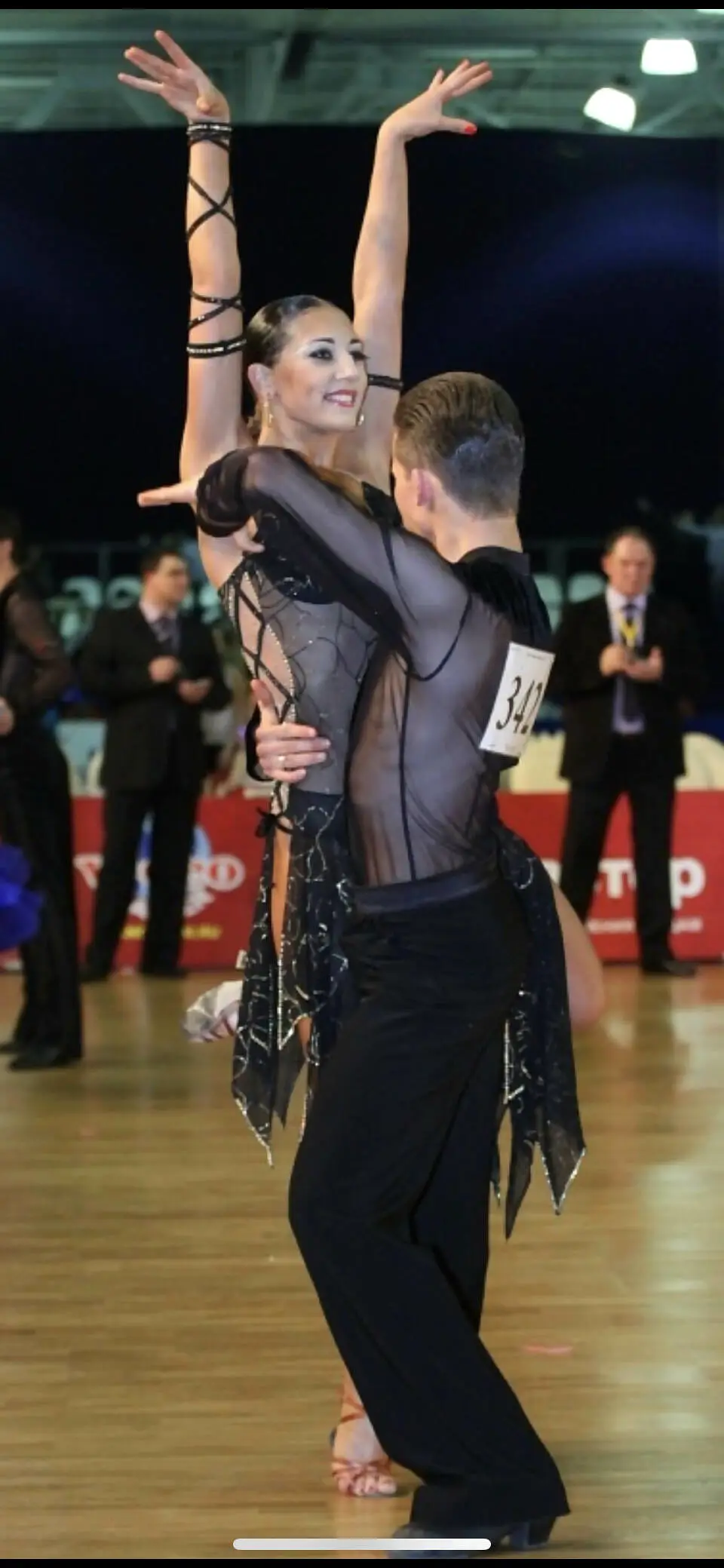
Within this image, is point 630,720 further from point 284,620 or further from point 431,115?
point 284,620

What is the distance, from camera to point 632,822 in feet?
27.3

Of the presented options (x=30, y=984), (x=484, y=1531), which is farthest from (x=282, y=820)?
(x=30, y=984)

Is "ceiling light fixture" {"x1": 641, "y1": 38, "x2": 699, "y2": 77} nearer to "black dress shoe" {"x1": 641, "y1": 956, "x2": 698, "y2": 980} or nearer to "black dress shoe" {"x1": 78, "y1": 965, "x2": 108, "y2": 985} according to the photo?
"black dress shoe" {"x1": 641, "y1": 956, "x2": 698, "y2": 980}

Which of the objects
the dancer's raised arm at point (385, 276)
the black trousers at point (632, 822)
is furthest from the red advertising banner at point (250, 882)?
the dancer's raised arm at point (385, 276)

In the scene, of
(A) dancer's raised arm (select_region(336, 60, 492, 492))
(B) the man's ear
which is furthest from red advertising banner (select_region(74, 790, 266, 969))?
(B) the man's ear

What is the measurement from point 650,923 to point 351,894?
552cm

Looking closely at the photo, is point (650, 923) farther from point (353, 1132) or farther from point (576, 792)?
point (353, 1132)

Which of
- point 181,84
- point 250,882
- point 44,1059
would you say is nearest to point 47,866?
point 44,1059

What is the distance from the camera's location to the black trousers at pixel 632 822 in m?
8.21

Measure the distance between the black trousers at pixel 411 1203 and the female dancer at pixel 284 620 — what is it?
0.70 ft

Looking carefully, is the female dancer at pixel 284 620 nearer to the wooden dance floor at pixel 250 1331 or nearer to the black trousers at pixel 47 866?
the wooden dance floor at pixel 250 1331

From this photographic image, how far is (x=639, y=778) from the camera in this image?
8.27 m

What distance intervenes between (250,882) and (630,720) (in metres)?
1.62

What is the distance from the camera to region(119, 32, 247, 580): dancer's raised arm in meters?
3.08
